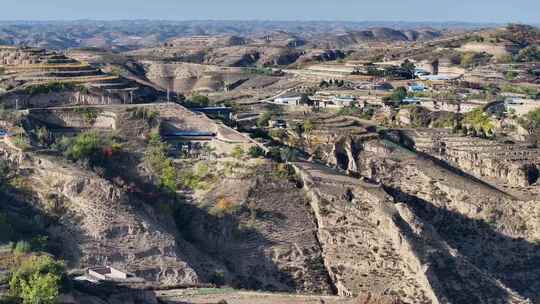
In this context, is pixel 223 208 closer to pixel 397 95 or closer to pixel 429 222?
pixel 429 222

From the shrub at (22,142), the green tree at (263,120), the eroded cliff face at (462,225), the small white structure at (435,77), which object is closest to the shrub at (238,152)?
the eroded cliff face at (462,225)

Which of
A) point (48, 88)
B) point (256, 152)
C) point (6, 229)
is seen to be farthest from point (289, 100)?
point (6, 229)

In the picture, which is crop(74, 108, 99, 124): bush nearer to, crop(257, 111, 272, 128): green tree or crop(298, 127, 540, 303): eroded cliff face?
crop(257, 111, 272, 128): green tree

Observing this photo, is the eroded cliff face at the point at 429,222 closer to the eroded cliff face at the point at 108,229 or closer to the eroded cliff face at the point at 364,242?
the eroded cliff face at the point at 364,242

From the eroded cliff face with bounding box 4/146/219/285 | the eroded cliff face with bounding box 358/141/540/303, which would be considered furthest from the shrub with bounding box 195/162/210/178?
the eroded cliff face with bounding box 358/141/540/303

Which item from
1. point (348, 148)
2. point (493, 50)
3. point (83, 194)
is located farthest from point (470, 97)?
point (83, 194)

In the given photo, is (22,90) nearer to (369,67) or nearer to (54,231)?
(54,231)

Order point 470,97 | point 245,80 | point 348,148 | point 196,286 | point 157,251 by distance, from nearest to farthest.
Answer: point 196,286 → point 157,251 → point 348,148 → point 470,97 → point 245,80

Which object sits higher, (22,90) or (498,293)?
(22,90)
